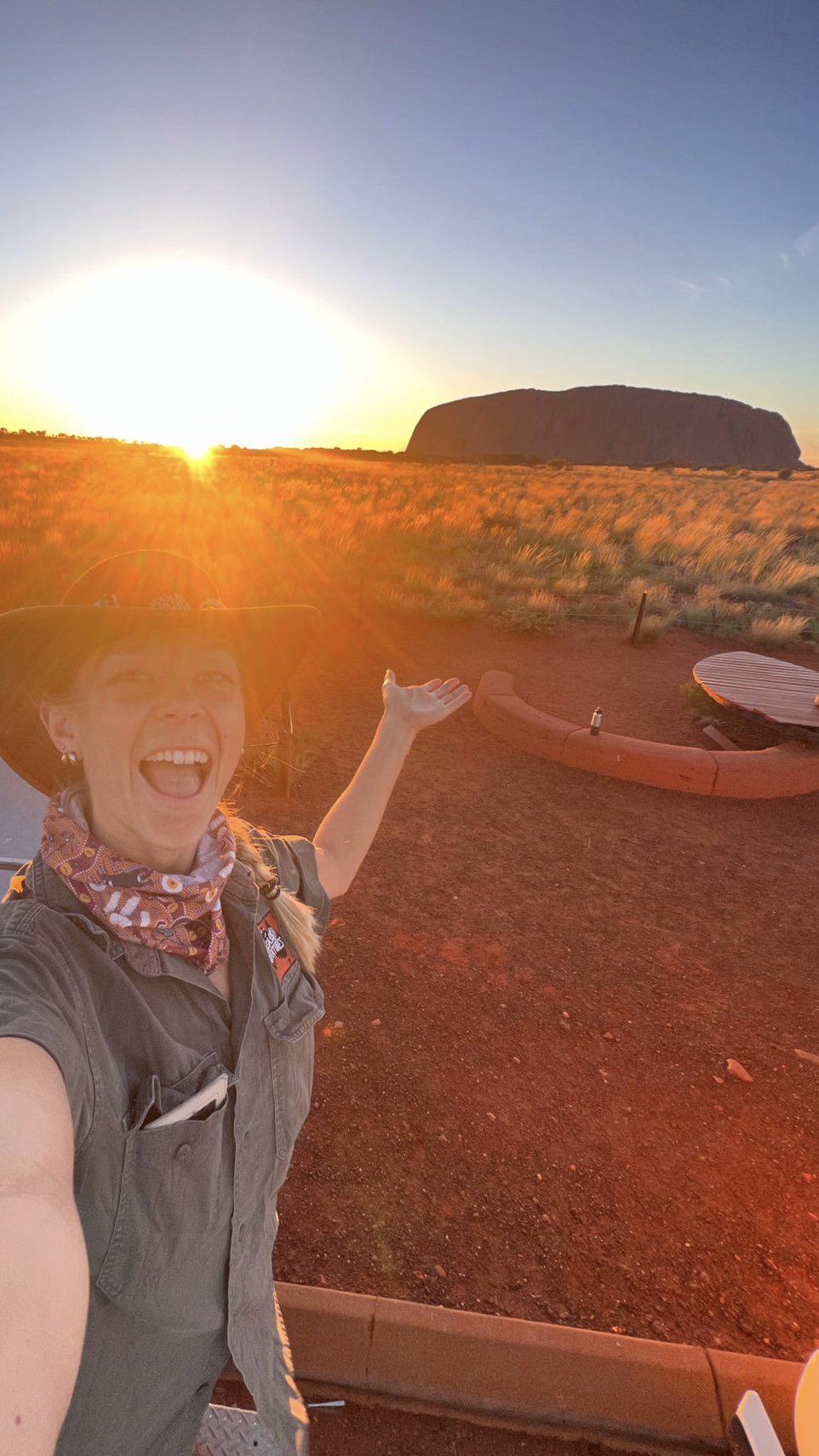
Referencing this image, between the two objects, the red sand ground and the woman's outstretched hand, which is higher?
the woman's outstretched hand

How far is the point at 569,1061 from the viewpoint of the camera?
334cm

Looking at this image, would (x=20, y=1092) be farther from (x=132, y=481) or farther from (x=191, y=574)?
(x=132, y=481)

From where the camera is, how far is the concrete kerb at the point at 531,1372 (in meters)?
1.91

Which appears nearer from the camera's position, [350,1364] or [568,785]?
[350,1364]

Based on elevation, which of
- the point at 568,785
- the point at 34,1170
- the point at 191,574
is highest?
the point at 191,574

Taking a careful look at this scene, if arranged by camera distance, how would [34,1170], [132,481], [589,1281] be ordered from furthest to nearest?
1. [132,481]
2. [589,1281]
3. [34,1170]

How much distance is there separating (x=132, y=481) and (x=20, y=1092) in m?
29.5

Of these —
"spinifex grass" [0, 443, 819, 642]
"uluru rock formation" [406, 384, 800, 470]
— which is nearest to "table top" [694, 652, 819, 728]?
"spinifex grass" [0, 443, 819, 642]

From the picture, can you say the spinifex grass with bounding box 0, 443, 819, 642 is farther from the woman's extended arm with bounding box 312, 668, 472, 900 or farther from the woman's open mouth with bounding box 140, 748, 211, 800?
the woman's open mouth with bounding box 140, 748, 211, 800

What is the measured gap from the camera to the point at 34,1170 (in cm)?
86

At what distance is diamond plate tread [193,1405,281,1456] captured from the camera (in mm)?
1491

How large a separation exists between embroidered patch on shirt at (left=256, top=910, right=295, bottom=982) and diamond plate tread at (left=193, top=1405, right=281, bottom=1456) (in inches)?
40.7

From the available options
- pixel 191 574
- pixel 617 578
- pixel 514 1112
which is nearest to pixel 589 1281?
pixel 514 1112

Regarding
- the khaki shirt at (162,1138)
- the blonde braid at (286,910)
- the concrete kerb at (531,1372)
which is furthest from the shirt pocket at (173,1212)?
the concrete kerb at (531,1372)
